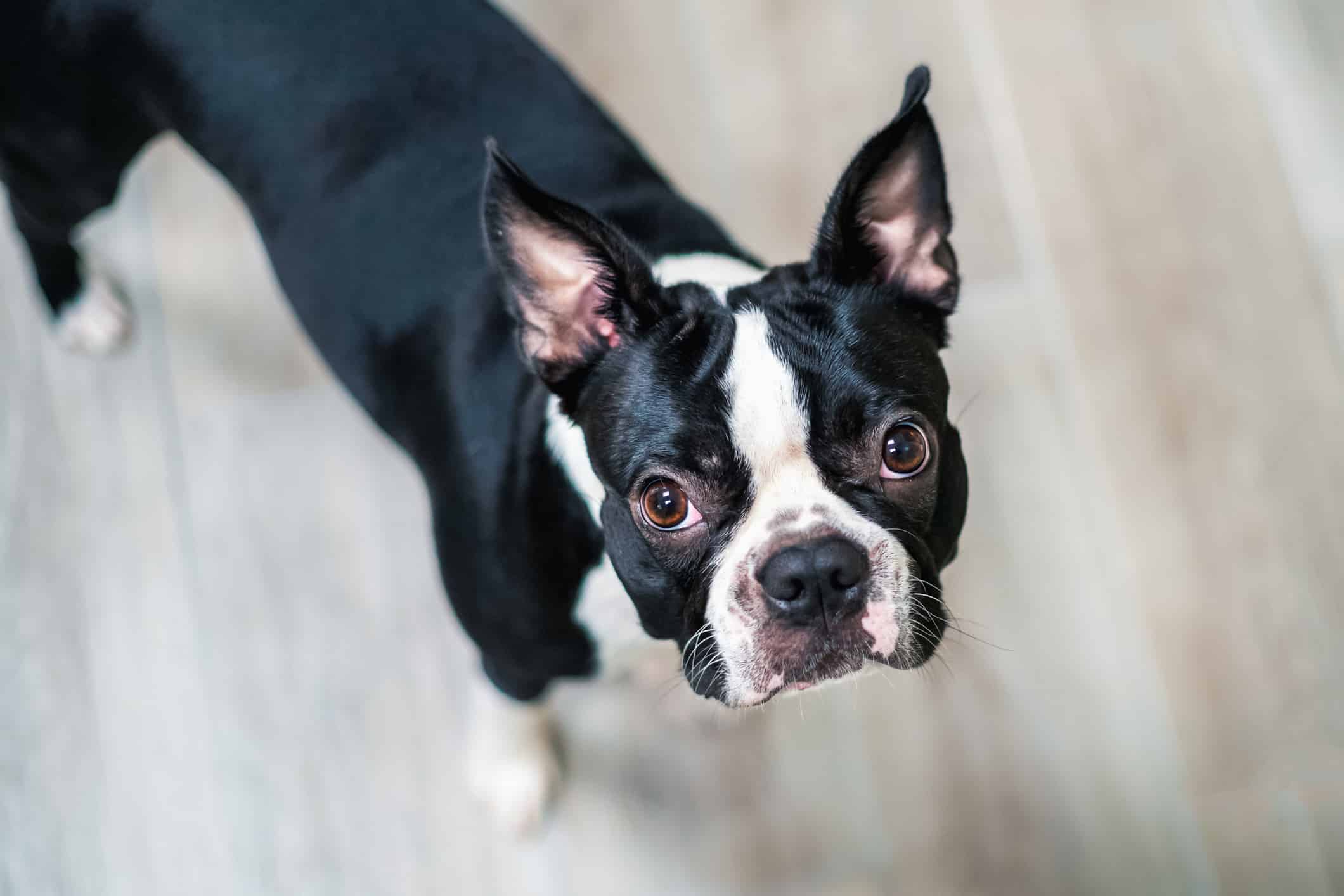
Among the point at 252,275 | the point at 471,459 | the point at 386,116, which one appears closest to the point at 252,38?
the point at 386,116

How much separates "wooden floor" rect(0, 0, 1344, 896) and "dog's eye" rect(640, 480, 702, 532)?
139 cm

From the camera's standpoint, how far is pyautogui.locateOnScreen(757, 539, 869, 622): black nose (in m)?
1.82

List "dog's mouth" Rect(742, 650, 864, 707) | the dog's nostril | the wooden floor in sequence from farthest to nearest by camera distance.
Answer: the wooden floor → "dog's mouth" Rect(742, 650, 864, 707) → the dog's nostril

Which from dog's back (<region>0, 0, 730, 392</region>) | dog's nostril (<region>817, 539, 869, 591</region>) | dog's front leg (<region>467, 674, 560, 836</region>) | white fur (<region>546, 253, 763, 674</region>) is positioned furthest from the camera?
dog's front leg (<region>467, 674, 560, 836</region>)

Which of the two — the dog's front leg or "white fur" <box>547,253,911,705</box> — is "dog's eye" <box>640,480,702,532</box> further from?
the dog's front leg

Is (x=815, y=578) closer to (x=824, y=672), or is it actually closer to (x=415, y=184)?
(x=824, y=672)

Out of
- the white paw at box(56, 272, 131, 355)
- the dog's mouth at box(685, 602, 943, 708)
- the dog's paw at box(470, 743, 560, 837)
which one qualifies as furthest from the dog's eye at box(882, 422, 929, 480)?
the white paw at box(56, 272, 131, 355)

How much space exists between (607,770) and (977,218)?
2176 millimetres

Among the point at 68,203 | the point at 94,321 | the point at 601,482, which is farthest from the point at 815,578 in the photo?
the point at 94,321

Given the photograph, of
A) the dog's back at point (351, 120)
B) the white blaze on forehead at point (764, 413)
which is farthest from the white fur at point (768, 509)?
the dog's back at point (351, 120)

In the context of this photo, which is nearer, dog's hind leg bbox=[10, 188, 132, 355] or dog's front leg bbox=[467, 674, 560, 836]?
dog's front leg bbox=[467, 674, 560, 836]

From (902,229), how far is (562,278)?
639 millimetres

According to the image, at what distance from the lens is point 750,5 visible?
154 inches

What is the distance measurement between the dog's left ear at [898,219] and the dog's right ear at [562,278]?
14.0 inches
